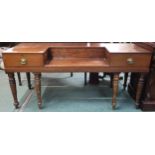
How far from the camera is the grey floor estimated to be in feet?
5.82

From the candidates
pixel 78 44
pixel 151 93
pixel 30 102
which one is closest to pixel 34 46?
pixel 78 44

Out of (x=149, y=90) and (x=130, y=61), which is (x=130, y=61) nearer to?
(x=130, y=61)

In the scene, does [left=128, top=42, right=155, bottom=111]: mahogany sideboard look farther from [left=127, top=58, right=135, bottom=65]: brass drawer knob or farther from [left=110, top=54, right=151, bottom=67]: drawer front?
[left=127, top=58, right=135, bottom=65]: brass drawer knob

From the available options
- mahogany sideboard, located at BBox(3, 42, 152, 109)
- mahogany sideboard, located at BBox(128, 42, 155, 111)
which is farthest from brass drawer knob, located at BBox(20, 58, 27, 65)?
mahogany sideboard, located at BBox(128, 42, 155, 111)

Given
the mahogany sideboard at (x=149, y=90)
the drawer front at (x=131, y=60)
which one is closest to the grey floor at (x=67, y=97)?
the mahogany sideboard at (x=149, y=90)

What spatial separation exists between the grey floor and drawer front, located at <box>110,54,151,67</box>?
0.50 meters

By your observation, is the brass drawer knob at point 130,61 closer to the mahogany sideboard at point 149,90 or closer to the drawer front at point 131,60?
the drawer front at point 131,60

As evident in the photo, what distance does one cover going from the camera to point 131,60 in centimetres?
147

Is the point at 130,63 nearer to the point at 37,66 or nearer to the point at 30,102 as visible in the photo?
the point at 37,66

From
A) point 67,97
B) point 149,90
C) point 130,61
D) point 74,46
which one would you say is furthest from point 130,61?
point 67,97

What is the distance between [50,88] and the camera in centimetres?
224

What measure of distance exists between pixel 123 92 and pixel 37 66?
114cm

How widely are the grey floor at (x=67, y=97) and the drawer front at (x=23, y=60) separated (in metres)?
0.50

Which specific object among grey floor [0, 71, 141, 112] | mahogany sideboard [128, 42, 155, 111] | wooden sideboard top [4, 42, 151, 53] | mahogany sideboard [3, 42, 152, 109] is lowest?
grey floor [0, 71, 141, 112]
